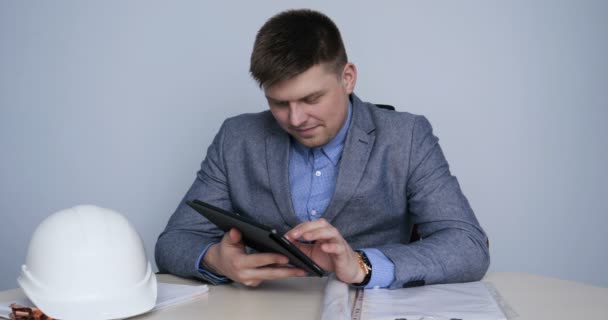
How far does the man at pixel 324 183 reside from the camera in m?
1.97

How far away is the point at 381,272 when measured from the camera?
75.7 inches

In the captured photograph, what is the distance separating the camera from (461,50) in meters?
3.34

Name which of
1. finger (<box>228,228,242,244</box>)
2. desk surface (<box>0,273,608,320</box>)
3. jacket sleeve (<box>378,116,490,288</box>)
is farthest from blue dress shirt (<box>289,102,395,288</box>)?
finger (<box>228,228,242,244</box>)

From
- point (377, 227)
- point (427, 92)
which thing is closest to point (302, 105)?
point (377, 227)

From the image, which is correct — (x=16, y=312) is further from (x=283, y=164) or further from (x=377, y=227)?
(x=377, y=227)

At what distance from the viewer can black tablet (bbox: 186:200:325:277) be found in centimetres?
161

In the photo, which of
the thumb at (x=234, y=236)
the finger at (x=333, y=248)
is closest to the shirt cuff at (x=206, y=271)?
the thumb at (x=234, y=236)

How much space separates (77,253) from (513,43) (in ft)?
7.88

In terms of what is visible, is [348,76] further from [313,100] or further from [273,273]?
[273,273]

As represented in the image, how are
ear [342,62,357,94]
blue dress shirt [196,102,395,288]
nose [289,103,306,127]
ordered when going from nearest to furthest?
nose [289,103,306,127] → ear [342,62,357,94] → blue dress shirt [196,102,395,288]

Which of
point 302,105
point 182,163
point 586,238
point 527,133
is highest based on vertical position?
point 302,105

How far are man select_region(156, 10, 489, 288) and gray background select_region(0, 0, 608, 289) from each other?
3.29 ft

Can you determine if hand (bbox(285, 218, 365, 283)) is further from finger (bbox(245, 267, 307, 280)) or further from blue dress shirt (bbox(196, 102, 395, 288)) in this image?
blue dress shirt (bbox(196, 102, 395, 288))

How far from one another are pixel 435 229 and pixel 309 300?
59 cm
